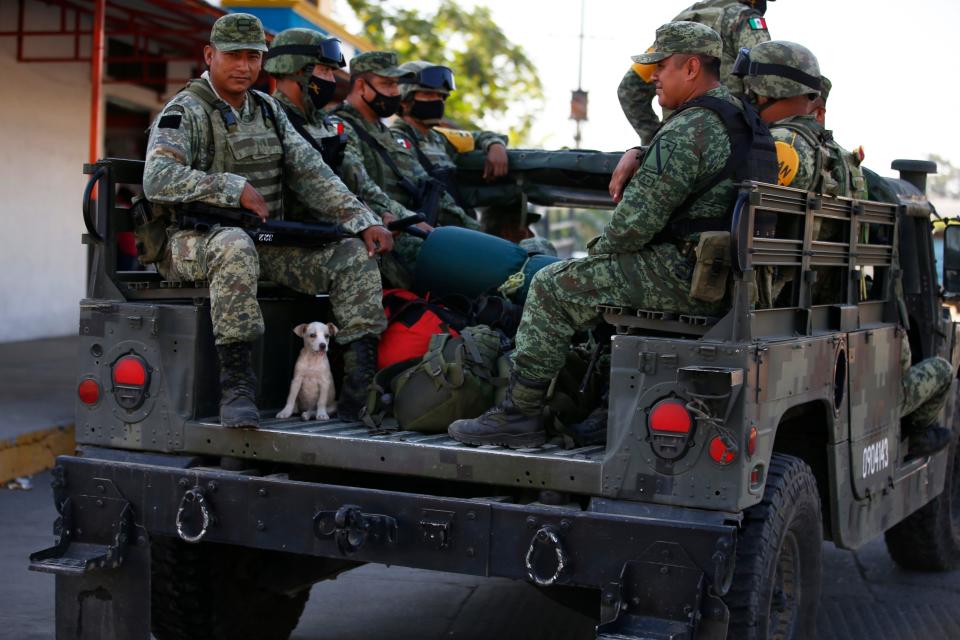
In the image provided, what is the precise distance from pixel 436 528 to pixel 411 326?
124 centimetres

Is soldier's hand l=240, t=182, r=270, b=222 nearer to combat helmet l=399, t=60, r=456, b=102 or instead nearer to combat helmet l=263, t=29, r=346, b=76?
combat helmet l=263, t=29, r=346, b=76

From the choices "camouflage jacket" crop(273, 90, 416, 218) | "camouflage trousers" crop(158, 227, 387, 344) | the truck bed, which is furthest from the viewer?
"camouflage jacket" crop(273, 90, 416, 218)

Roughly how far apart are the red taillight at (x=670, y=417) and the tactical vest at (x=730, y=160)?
724mm

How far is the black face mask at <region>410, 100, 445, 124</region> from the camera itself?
7.05 metres

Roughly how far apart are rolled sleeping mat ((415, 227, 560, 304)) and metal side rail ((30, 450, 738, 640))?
1522 mm

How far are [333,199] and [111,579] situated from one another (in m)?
1.70

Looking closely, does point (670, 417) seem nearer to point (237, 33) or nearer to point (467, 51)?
point (237, 33)

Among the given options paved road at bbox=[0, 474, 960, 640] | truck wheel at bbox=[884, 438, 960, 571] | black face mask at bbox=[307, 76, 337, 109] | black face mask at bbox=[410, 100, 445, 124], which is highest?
black face mask at bbox=[410, 100, 445, 124]

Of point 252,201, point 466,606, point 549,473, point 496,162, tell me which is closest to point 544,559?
point 549,473

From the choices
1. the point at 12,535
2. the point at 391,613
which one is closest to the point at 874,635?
the point at 391,613

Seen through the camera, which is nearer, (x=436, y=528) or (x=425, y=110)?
(x=436, y=528)

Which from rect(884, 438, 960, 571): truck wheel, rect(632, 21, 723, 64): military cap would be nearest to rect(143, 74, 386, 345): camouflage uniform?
rect(632, 21, 723, 64): military cap

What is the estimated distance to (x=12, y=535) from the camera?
6957mm

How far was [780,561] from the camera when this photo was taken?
4.21 metres
